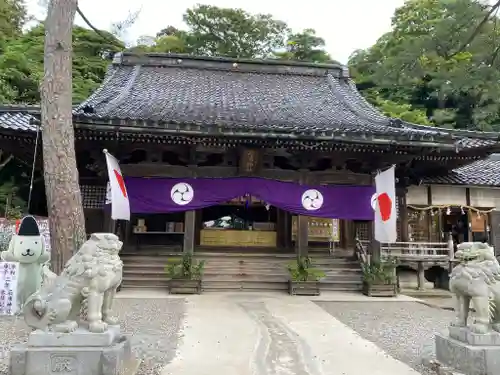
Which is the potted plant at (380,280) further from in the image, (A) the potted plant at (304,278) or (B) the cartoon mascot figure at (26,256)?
(B) the cartoon mascot figure at (26,256)

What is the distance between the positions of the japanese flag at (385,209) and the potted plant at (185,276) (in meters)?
4.26

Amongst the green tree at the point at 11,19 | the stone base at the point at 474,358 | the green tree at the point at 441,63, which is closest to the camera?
the stone base at the point at 474,358

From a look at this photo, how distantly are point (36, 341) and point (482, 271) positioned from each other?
420cm

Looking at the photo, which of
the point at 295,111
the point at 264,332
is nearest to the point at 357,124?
the point at 295,111

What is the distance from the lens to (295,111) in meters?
11.9

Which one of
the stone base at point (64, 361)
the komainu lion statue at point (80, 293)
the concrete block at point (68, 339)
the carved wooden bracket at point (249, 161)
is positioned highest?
the carved wooden bracket at point (249, 161)

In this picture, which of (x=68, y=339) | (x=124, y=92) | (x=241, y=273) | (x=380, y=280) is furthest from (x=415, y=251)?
(x=68, y=339)

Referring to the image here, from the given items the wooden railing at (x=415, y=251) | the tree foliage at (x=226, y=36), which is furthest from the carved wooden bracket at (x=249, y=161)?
the tree foliage at (x=226, y=36)

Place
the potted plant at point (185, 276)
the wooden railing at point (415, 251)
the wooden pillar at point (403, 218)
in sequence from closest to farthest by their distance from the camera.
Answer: the potted plant at point (185, 276) → the wooden railing at point (415, 251) → the wooden pillar at point (403, 218)

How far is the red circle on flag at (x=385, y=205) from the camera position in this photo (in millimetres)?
9047

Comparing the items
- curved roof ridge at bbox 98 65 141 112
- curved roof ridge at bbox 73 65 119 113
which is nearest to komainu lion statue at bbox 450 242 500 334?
curved roof ridge at bbox 98 65 141 112

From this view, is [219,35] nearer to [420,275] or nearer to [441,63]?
[441,63]

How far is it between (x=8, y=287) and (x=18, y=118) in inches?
172

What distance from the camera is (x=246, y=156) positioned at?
9805mm
